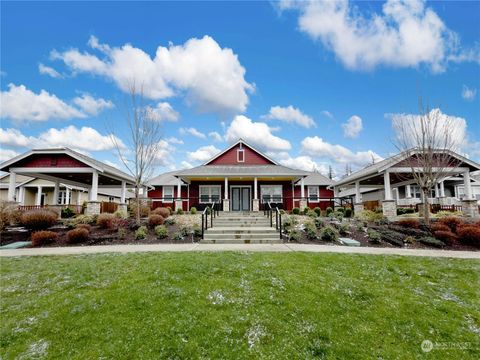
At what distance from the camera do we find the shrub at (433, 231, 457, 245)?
33.0ft

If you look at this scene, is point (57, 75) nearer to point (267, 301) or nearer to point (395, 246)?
point (267, 301)

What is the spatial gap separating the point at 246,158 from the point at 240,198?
380 cm

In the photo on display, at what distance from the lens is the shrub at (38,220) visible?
11.3 m

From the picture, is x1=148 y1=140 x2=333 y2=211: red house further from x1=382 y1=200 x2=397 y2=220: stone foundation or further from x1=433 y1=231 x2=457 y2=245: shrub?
x1=433 y1=231 x2=457 y2=245: shrub

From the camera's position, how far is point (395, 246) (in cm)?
972

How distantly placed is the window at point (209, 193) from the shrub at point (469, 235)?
51.2ft

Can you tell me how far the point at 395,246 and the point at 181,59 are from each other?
1286cm

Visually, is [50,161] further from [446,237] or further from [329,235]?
[446,237]

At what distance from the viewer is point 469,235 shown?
389 inches

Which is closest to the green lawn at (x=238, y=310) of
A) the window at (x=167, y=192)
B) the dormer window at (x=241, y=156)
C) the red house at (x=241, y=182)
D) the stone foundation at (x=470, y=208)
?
the stone foundation at (x=470, y=208)

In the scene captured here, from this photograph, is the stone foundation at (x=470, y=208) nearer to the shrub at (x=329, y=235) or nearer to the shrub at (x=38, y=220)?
the shrub at (x=329, y=235)

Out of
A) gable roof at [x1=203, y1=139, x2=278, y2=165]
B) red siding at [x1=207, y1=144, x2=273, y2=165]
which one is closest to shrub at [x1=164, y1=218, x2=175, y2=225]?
gable roof at [x1=203, y1=139, x2=278, y2=165]

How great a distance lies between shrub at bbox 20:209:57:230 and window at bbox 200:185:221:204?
1128 centimetres

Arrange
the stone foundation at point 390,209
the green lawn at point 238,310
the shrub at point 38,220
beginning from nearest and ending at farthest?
the green lawn at point 238,310 < the shrub at point 38,220 < the stone foundation at point 390,209
